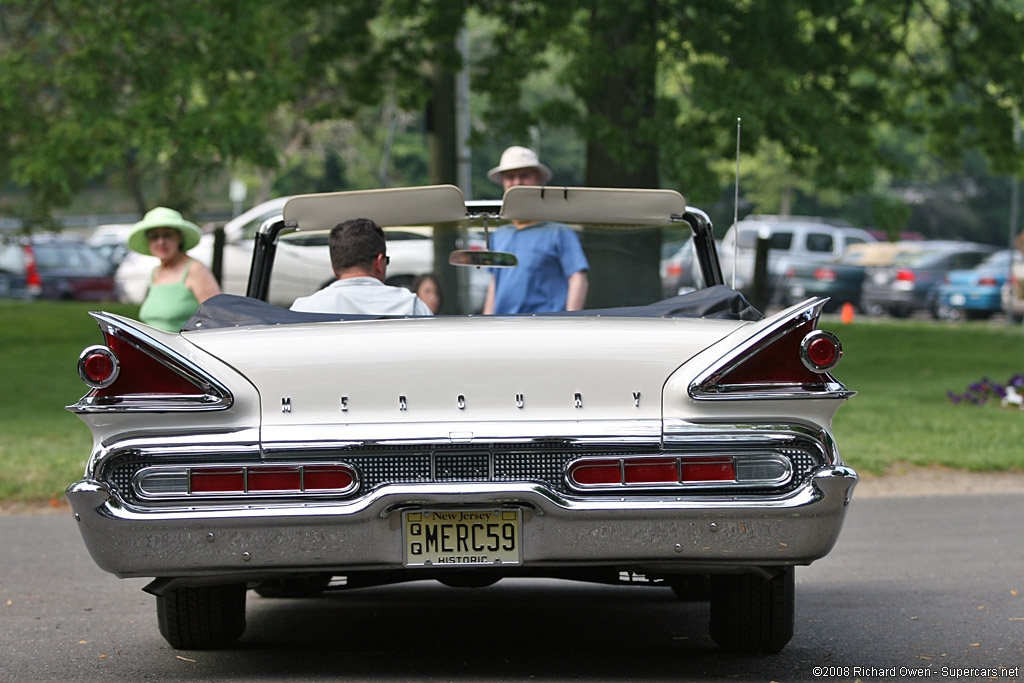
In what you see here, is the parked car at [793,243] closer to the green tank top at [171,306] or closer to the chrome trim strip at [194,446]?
the green tank top at [171,306]

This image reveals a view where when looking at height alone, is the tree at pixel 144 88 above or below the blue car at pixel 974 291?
above

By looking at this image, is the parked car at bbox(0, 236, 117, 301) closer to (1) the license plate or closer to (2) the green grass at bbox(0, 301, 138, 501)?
(2) the green grass at bbox(0, 301, 138, 501)

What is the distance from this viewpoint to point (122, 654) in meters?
4.99

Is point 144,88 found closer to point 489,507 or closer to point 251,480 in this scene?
point 251,480

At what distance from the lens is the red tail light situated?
33.0 m

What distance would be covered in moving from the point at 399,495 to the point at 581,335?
71 cm

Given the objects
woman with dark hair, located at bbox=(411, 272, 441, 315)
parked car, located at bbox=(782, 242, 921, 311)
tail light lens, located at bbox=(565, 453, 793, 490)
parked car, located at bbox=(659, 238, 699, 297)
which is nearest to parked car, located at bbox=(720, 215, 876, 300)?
parked car, located at bbox=(782, 242, 921, 311)

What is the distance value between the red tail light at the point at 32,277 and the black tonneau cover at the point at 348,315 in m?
29.3

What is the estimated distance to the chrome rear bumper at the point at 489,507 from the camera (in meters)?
3.92

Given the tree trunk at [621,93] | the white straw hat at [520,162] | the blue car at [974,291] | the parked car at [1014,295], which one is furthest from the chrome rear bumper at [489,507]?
the blue car at [974,291]

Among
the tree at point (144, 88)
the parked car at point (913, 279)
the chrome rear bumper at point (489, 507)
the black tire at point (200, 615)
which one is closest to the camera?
the chrome rear bumper at point (489, 507)

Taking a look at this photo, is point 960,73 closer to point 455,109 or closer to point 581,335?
point 455,109

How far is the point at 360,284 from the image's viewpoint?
5211mm

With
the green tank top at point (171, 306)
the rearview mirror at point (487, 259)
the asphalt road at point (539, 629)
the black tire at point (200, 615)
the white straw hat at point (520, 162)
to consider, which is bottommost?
the asphalt road at point (539, 629)
